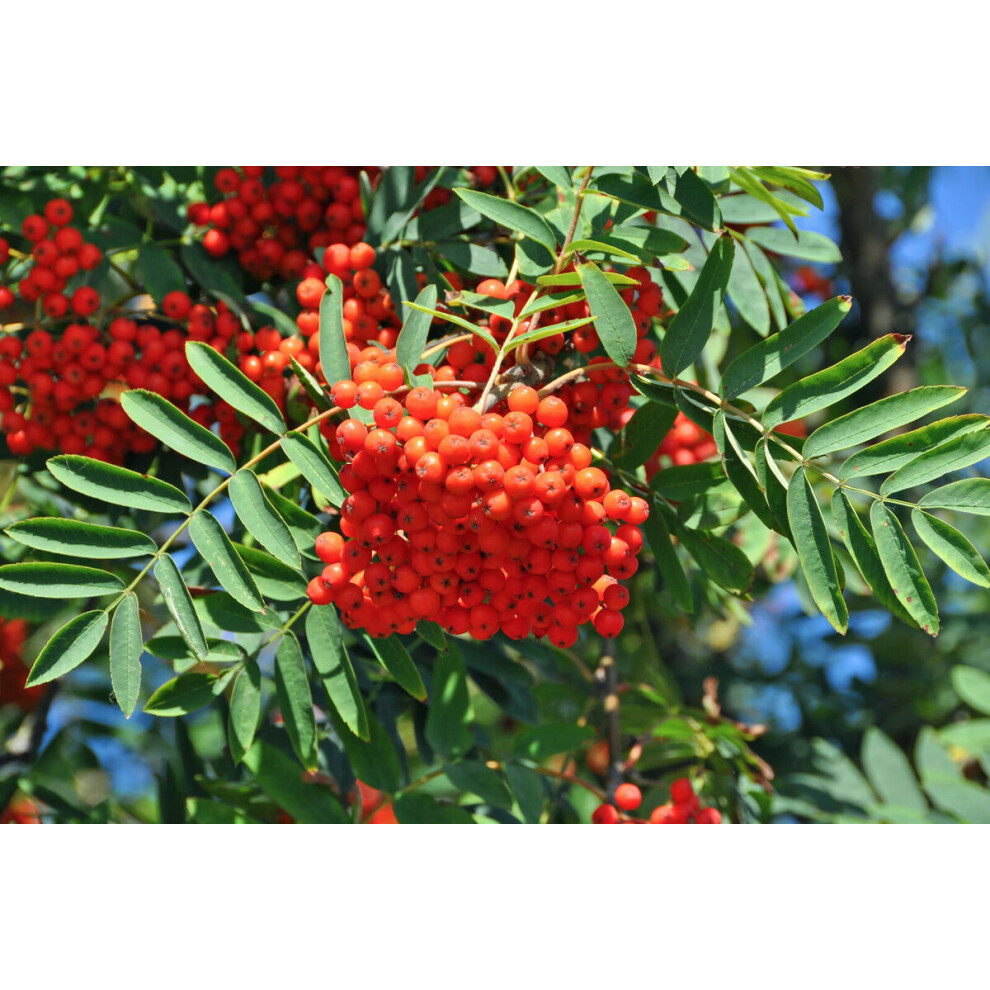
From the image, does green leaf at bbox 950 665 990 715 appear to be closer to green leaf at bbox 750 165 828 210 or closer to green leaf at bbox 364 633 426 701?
green leaf at bbox 750 165 828 210

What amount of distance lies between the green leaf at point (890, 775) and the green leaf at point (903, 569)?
5.54 feet

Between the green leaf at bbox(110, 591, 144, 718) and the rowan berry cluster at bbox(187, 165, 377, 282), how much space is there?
1.03 meters

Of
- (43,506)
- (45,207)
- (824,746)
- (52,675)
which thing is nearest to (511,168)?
(45,207)

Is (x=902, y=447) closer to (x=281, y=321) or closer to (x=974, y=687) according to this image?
(x=281, y=321)

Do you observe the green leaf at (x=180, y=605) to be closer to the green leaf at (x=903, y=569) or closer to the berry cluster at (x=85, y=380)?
the berry cluster at (x=85, y=380)

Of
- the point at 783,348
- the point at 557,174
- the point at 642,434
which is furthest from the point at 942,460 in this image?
the point at 557,174

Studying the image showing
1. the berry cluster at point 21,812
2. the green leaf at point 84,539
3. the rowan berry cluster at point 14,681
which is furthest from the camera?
the rowan berry cluster at point 14,681

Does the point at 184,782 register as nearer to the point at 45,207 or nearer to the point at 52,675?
the point at 52,675

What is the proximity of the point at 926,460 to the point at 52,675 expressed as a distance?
166 cm

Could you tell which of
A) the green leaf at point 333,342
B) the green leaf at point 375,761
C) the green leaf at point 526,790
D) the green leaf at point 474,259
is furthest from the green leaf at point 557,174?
the green leaf at point 526,790

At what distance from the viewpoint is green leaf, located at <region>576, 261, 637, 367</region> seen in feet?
5.44

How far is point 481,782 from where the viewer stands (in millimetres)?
2350

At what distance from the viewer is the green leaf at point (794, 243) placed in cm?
251

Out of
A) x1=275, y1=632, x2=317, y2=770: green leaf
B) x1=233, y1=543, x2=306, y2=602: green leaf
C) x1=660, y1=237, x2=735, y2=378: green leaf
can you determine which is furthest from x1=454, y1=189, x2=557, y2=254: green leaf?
x1=275, y1=632, x2=317, y2=770: green leaf
